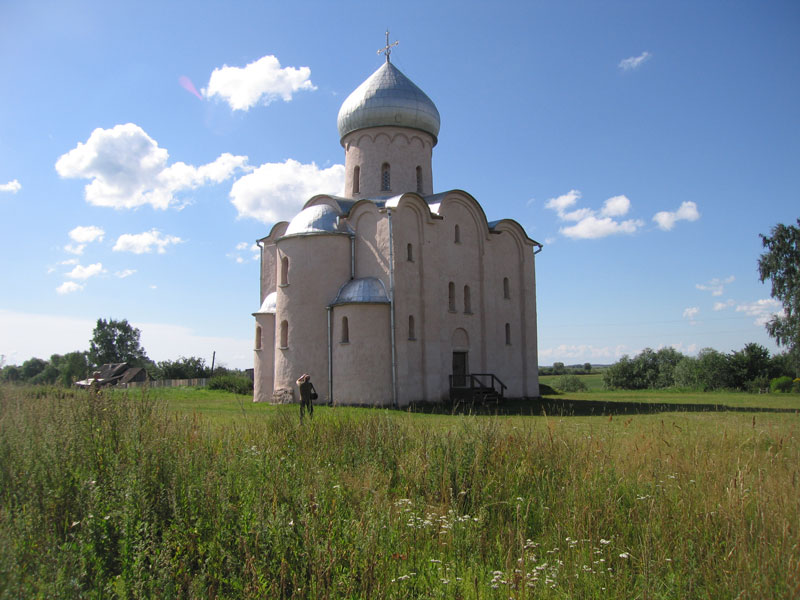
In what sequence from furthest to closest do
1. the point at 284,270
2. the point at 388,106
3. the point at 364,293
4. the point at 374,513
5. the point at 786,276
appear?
the point at 786,276 → the point at 388,106 → the point at 284,270 → the point at 364,293 → the point at 374,513

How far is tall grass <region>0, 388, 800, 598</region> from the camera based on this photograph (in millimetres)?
3877

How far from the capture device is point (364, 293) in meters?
19.7

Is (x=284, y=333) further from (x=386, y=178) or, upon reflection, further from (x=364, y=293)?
(x=386, y=178)

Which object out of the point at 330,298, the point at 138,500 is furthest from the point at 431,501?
the point at 330,298

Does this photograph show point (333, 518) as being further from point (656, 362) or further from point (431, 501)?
point (656, 362)

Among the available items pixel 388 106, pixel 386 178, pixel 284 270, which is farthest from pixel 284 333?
pixel 388 106

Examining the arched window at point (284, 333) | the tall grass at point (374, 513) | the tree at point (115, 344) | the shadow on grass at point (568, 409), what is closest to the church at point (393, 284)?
the arched window at point (284, 333)

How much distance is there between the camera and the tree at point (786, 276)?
3209cm

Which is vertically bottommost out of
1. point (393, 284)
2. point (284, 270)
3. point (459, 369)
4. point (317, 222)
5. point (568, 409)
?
point (568, 409)

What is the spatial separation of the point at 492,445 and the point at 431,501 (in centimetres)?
136

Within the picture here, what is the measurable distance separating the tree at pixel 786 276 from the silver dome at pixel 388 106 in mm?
21370

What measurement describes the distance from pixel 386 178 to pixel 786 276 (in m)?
23.7

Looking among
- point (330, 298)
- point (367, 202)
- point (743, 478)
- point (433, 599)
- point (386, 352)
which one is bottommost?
point (433, 599)

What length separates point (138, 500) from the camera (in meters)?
4.41
